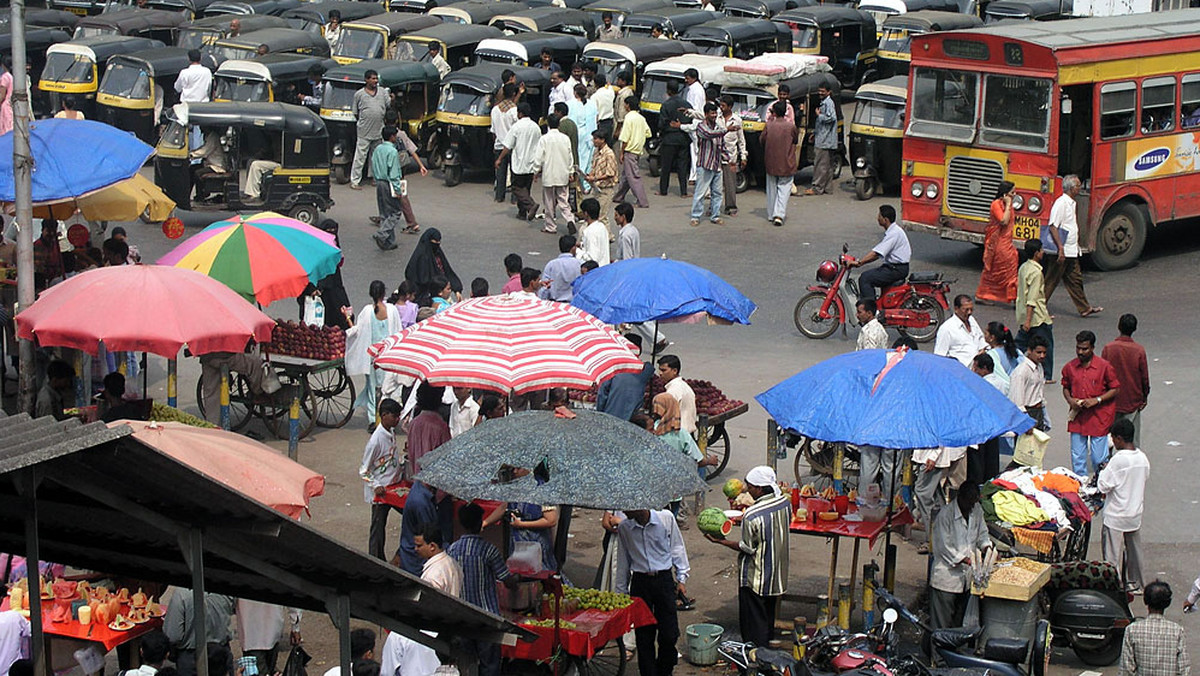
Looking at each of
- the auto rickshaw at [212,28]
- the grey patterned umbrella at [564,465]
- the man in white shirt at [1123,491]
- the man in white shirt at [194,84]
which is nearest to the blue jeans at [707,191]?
the man in white shirt at [194,84]

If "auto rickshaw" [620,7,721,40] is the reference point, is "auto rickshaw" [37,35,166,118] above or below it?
below

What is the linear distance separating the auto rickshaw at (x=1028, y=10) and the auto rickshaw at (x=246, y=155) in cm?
1907

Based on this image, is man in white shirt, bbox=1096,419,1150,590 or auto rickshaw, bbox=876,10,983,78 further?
auto rickshaw, bbox=876,10,983,78

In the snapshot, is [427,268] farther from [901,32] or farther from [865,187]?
[901,32]

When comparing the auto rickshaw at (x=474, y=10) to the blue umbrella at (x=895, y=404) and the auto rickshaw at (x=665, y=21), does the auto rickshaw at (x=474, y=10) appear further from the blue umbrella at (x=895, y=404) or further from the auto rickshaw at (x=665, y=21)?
the blue umbrella at (x=895, y=404)

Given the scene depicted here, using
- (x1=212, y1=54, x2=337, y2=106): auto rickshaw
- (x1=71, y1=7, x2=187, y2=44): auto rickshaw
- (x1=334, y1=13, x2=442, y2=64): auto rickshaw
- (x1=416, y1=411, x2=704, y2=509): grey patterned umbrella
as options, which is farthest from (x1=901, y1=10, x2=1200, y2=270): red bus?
(x1=71, y1=7, x2=187, y2=44): auto rickshaw

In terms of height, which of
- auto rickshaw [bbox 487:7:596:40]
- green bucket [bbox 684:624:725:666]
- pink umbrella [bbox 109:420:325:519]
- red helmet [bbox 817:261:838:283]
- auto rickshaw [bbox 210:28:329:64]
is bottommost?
green bucket [bbox 684:624:725:666]

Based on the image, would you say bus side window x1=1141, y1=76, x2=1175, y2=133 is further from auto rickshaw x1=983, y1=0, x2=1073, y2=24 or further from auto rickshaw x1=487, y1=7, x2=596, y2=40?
auto rickshaw x1=983, y1=0, x2=1073, y2=24

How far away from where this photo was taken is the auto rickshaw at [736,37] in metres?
30.1

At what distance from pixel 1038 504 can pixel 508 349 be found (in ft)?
12.9

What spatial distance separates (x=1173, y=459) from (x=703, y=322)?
6242mm

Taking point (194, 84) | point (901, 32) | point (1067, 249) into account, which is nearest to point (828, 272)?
point (1067, 249)

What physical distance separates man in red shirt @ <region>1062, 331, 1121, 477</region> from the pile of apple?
20.8ft

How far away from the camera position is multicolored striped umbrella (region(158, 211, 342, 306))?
13.4 meters
